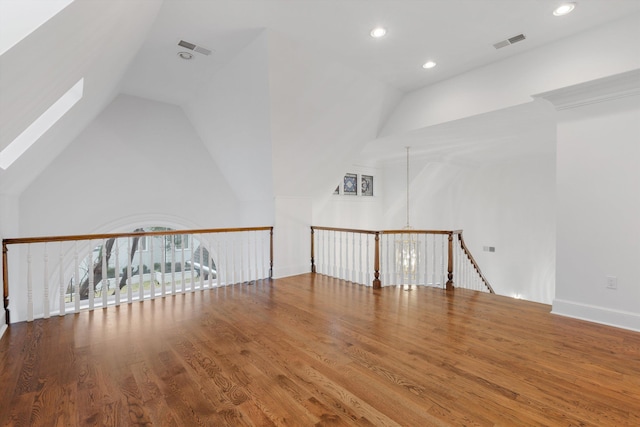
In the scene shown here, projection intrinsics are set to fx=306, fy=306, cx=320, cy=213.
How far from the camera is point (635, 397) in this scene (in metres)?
1.93

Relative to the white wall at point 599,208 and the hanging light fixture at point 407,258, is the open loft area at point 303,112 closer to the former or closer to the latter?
the white wall at point 599,208

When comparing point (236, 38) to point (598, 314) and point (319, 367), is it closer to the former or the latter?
point (319, 367)

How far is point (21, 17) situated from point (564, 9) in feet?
13.1

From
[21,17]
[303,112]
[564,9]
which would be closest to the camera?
[21,17]

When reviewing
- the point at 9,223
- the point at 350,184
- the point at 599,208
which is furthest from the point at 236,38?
the point at 350,184

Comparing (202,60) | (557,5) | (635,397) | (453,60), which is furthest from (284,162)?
(635,397)

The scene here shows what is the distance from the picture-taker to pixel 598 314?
10.2 ft

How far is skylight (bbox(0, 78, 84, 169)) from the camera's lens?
10.0ft

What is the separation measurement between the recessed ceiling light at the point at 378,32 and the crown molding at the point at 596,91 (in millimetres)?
1847

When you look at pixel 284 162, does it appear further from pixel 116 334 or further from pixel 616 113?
pixel 616 113

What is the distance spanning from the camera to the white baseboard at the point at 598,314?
9.60 feet

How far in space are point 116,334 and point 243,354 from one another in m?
1.33

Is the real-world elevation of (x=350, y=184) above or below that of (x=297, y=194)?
above

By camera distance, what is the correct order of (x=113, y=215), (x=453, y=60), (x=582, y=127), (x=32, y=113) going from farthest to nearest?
(x=113, y=215) → (x=453, y=60) → (x=582, y=127) → (x=32, y=113)
